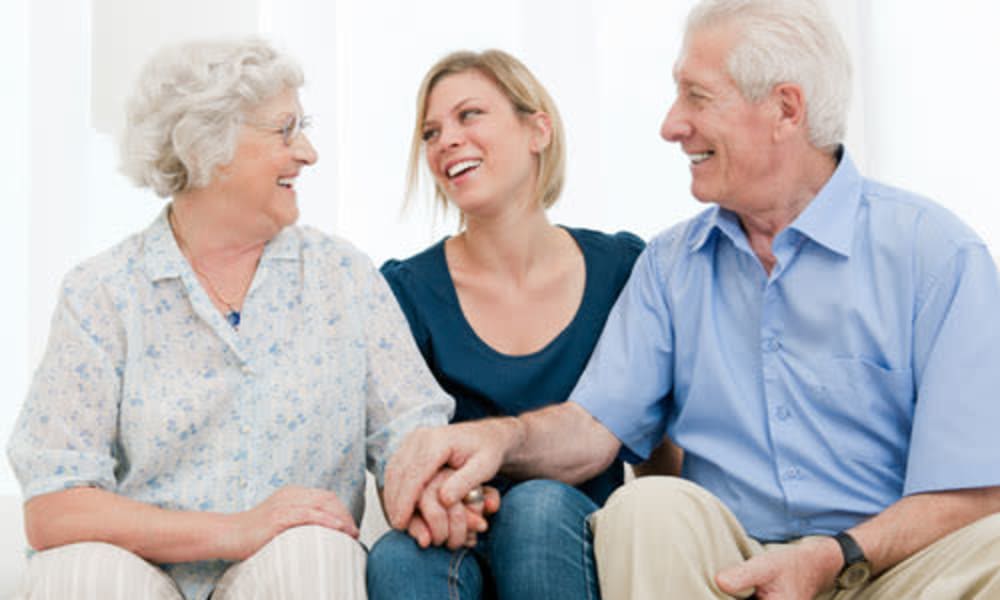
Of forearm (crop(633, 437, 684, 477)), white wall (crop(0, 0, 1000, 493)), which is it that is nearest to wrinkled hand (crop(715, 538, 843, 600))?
forearm (crop(633, 437, 684, 477))

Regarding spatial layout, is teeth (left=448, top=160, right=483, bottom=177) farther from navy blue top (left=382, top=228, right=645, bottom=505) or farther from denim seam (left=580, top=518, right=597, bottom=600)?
denim seam (left=580, top=518, right=597, bottom=600)

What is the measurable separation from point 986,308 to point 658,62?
2.08 m

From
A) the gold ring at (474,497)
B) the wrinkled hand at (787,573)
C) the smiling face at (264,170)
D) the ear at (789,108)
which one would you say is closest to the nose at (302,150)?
the smiling face at (264,170)

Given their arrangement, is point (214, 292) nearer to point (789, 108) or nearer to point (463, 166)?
point (463, 166)

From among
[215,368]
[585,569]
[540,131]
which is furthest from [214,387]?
[540,131]

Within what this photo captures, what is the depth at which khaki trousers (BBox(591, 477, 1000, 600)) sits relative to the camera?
1.41 meters

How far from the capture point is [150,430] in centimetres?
173

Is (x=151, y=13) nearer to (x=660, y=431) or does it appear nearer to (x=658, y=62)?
(x=658, y=62)

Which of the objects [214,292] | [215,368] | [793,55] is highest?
[793,55]

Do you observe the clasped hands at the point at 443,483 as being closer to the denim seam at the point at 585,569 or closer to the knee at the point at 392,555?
the knee at the point at 392,555

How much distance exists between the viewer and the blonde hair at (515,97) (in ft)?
7.31

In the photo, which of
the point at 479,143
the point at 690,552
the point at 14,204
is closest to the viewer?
the point at 690,552

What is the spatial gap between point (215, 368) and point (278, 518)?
31 centimetres

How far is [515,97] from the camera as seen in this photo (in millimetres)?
2217
